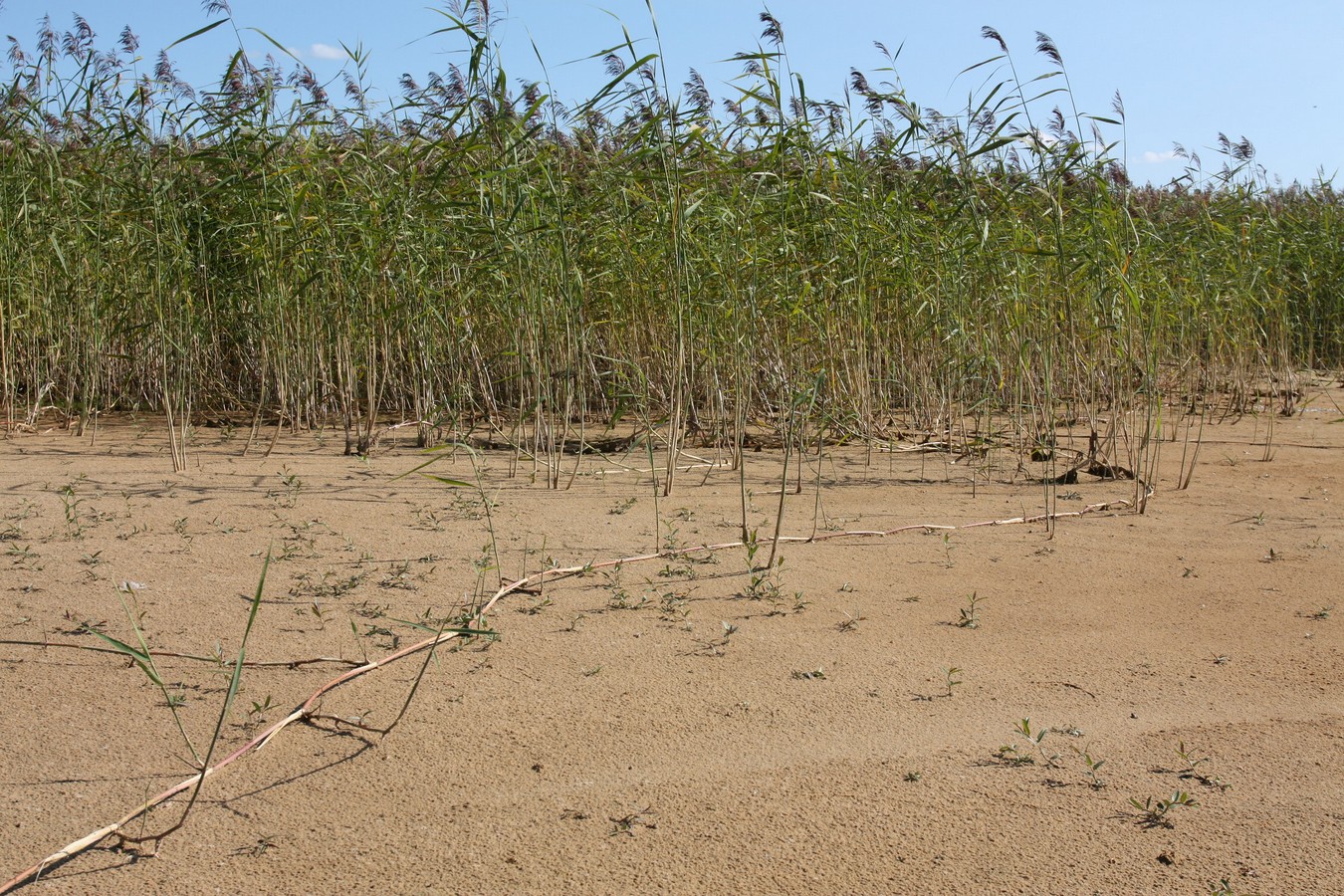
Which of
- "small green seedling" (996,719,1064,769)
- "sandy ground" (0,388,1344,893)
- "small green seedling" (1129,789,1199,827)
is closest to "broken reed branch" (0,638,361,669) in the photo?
"sandy ground" (0,388,1344,893)

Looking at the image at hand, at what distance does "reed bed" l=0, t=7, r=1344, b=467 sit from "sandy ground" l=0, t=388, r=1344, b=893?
0.89 meters

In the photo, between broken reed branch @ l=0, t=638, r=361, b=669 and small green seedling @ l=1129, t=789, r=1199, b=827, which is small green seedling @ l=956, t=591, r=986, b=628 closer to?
small green seedling @ l=1129, t=789, r=1199, b=827

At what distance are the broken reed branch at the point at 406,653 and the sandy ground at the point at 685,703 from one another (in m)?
0.03

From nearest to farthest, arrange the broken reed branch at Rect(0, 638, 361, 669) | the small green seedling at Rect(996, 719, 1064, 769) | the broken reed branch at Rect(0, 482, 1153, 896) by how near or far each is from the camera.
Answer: the broken reed branch at Rect(0, 482, 1153, 896), the small green seedling at Rect(996, 719, 1064, 769), the broken reed branch at Rect(0, 638, 361, 669)

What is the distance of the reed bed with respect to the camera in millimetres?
4223

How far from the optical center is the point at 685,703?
2.20 m

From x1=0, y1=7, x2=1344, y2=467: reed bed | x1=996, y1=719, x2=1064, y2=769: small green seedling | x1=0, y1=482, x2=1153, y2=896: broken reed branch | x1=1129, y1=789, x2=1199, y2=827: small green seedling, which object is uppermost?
x1=0, y1=7, x2=1344, y2=467: reed bed

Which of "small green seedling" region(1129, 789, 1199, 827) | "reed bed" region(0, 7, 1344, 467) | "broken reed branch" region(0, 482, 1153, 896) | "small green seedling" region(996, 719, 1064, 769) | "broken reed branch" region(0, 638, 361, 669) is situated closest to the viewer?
"broken reed branch" region(0, 482, 1153, 896)

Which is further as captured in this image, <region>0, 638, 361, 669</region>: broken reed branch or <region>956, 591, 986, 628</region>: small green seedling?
<region>956, 591, 986, 628</region>: small green seedling

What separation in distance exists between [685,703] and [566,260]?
216cm

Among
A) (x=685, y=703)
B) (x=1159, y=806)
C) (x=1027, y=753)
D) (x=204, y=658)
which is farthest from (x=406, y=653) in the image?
(x=1159, y=806)

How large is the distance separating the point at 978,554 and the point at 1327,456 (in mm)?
2833

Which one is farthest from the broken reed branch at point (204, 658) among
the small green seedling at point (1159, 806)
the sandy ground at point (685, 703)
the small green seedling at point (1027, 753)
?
the small green seedling at point (1159, 806)

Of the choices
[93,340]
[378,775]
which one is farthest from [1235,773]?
[93,340]
